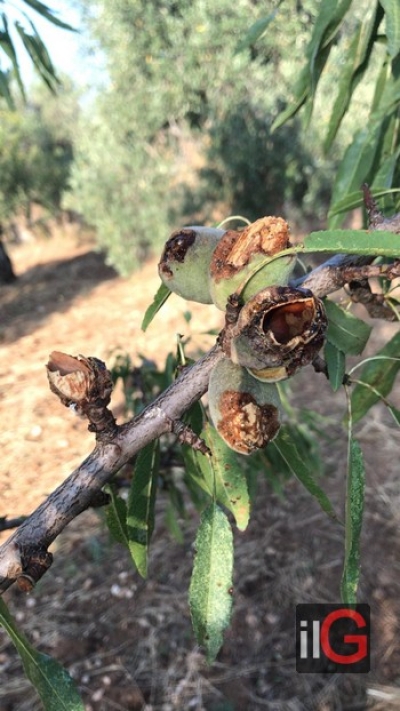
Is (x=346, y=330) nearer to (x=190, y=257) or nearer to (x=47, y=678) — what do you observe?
(x=190, y=257)

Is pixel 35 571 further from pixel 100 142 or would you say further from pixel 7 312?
pixel 100 142

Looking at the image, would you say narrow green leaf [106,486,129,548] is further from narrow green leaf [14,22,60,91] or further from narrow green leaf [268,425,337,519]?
narrow green leaf [14,22,60,91]

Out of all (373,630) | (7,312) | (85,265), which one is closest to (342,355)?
(373,630)

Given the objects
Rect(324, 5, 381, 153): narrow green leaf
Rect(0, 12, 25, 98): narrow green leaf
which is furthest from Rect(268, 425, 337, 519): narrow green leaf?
Rect(0, 12, 25, 98): narrow green leaf

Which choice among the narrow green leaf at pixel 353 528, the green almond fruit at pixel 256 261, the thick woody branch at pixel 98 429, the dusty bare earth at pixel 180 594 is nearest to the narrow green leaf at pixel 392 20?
the thick woody branch at pixel 98 429

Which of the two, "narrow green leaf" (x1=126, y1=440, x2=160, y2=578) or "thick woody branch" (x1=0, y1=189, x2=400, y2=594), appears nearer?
"thick woody branch" (x1=0, y1=189, x2=400, y2=594)

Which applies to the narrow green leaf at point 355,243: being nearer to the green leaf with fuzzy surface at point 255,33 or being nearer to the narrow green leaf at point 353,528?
the narrow green leaf at point 353,528
